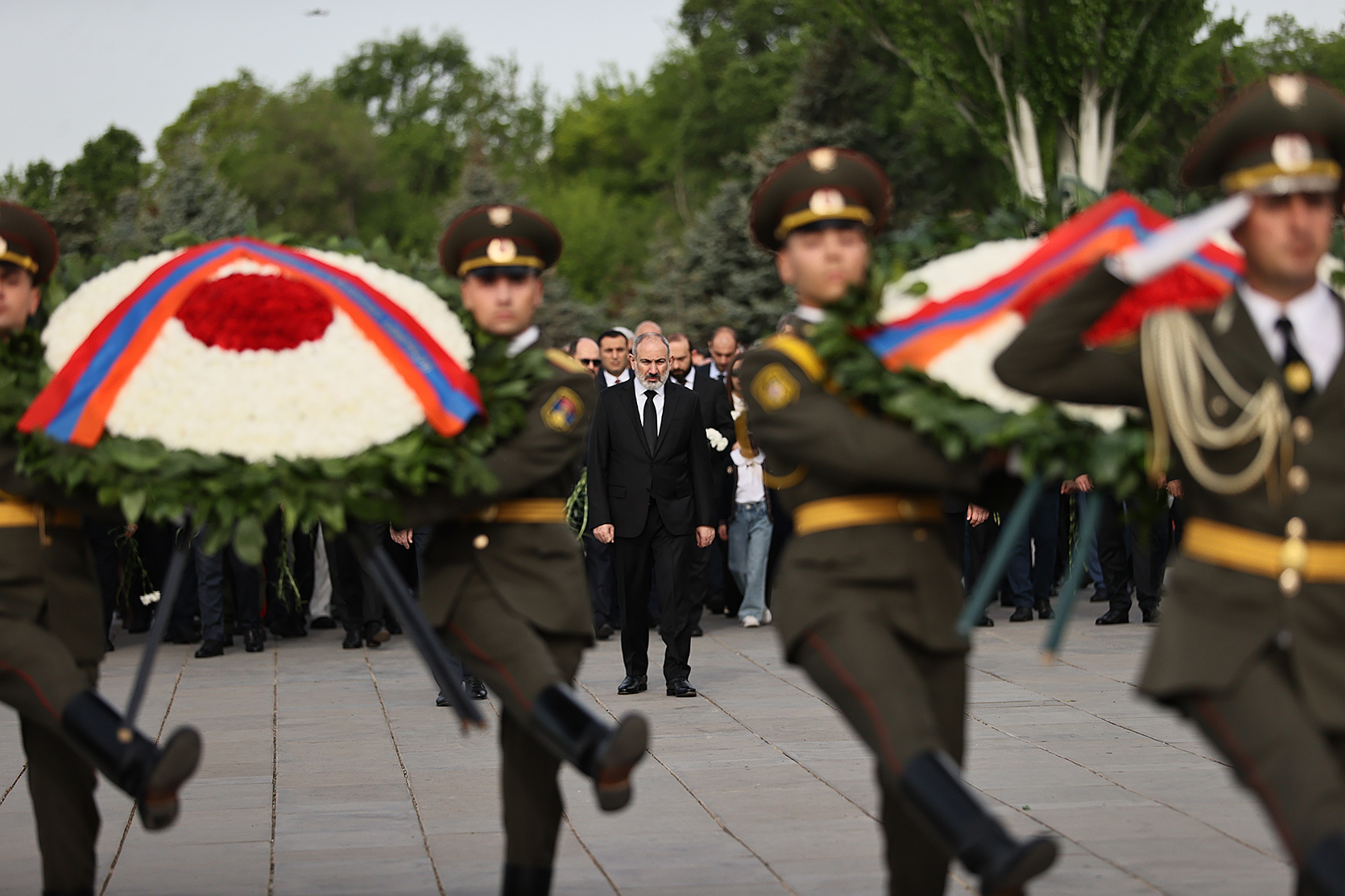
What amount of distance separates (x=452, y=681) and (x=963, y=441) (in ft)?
5.60

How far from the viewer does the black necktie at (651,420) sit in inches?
420

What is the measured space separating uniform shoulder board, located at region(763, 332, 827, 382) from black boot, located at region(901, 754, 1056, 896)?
1084 millimetres

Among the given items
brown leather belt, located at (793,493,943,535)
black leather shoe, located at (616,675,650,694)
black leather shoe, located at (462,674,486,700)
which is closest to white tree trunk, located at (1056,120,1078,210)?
black leather shoe, located at (616,675,650,694)

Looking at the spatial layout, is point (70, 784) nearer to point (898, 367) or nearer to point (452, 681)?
point (452, 681)

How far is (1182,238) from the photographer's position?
3.71 metres

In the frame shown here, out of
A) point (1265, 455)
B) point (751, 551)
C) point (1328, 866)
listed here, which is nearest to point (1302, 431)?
point (1265, 455)

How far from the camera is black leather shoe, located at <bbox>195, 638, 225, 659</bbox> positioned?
12.3 m

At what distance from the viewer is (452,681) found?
16.3ft

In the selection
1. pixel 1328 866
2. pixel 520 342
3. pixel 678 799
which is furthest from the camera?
pixel 678 799

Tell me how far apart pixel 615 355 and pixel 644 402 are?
2.10 m

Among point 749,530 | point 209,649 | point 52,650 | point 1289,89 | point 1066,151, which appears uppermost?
point 1066,151

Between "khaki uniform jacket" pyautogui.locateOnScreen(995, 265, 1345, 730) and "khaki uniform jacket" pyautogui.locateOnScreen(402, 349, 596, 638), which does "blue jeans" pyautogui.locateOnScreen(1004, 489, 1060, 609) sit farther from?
"khaki uniform jacket" pyautogui.locateOnScreen(995, 265, 1345, 730)

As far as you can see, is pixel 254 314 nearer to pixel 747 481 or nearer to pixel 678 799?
pixel 678 799

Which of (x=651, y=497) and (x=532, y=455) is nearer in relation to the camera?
(x=532, y=455)
